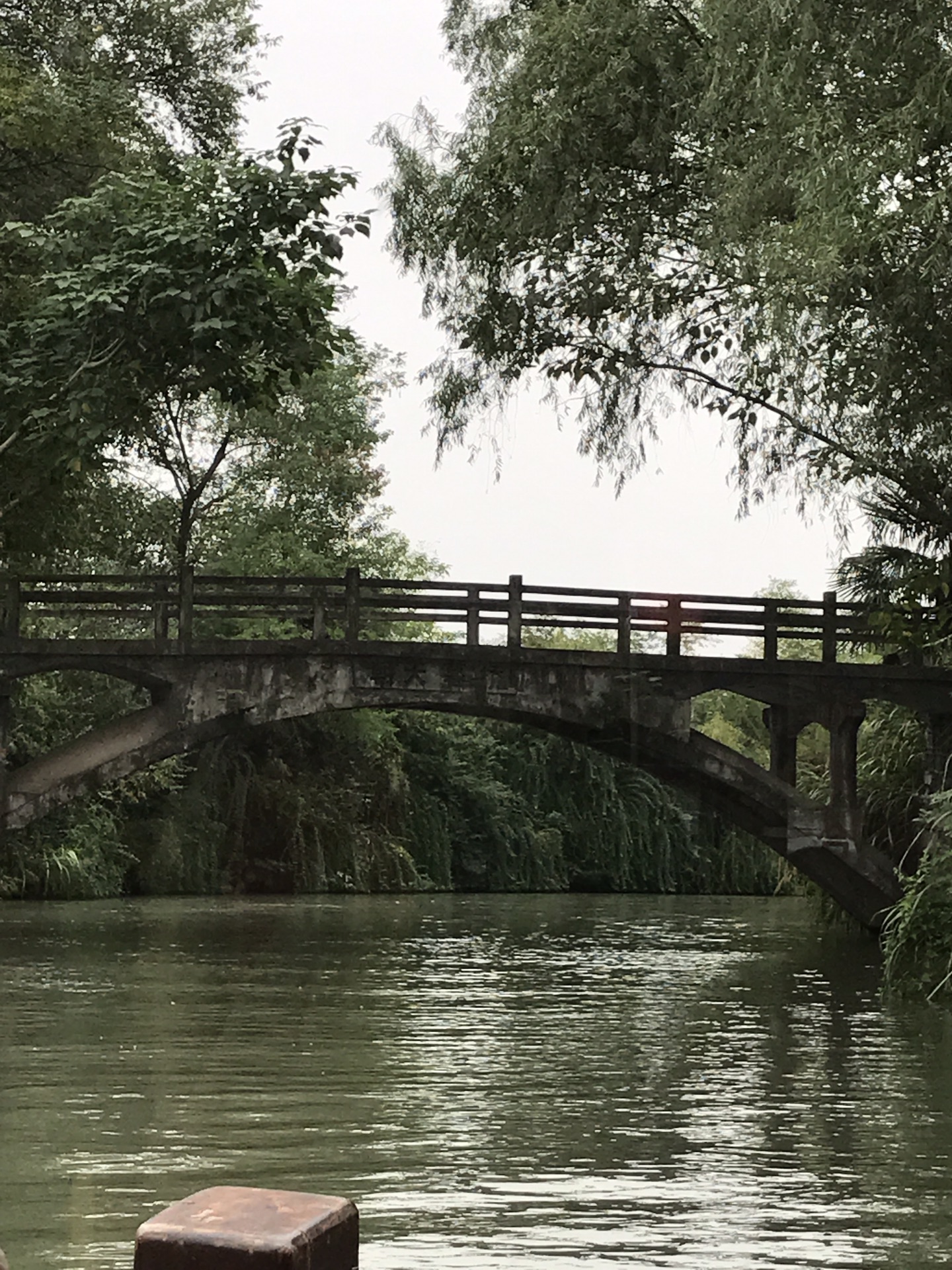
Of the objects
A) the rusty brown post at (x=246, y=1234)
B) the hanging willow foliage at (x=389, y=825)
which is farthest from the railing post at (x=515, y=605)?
the rusty brown post at (x=246, y=1234)

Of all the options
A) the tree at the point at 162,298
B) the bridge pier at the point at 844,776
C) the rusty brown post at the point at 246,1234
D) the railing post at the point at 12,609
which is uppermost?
the tree at the point at 162,298

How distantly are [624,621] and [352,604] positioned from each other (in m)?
3.14

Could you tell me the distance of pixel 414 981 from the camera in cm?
1716

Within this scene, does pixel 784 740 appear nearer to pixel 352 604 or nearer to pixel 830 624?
pixel 830 624

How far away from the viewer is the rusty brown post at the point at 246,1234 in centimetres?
277

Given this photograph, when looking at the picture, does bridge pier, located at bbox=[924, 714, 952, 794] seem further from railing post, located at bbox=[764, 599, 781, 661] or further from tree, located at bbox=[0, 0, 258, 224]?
tree, located at bbox=[0, 0, 258, 224]

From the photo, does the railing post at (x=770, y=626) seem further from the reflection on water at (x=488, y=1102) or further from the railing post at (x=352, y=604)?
the railing post at (x=352, y=604)

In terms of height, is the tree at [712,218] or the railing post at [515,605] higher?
the tree at [712,218]

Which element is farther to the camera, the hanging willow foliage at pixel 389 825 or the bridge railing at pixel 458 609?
the hanging willow foliage at pixel 389 825

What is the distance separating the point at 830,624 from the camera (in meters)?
22.4

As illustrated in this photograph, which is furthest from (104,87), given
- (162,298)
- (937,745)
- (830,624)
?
(937,745)

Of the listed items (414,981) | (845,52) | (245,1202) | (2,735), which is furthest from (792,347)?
(245,1202)

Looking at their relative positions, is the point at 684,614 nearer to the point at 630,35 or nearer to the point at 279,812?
the point at 630,35

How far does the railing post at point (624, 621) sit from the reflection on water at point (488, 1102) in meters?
3.54
